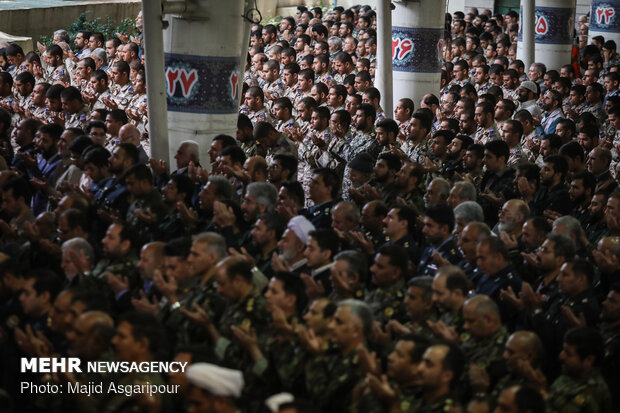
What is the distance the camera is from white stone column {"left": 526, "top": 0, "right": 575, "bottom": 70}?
18047mm

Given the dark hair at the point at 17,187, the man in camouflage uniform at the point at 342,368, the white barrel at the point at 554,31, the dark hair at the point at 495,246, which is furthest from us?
the white barrel at the point at 554,31

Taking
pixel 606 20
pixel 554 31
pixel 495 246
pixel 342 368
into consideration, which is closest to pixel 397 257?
pixel 495 246

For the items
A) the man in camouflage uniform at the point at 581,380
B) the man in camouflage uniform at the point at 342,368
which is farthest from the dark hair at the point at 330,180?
the man in camouflage uniform at the point at 581,380

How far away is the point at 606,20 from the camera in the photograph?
20719mm

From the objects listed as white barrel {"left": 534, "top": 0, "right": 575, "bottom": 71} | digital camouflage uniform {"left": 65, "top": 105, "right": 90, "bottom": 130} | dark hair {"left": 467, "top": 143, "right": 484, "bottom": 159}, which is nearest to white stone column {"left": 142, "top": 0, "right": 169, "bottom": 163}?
digital camouflage uniform {"left": 65, "top": 105, "right": 90, "bottom": 130}

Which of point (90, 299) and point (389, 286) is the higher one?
point (90, 299)

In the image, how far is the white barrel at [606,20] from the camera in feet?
67.7

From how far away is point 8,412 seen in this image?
4.43 meters

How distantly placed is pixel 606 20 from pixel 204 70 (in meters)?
13.5

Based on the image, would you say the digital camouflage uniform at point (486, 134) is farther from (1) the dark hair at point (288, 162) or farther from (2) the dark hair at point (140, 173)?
(2) the dark hair at point (140, 173)

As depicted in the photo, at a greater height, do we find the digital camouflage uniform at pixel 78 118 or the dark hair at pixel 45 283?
the digital camouflage uniform at pixel 78 118

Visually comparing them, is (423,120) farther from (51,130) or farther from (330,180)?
(51,130)

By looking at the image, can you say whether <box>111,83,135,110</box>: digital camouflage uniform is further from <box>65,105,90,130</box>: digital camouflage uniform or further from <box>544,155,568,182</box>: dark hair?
<box>544,155,568,182</box>: dark hair

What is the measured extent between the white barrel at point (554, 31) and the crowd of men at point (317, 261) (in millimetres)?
6443
